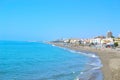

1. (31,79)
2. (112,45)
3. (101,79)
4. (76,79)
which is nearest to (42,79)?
(31,79)

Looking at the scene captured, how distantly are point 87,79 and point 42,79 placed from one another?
375 cm

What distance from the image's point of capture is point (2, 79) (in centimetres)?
2142

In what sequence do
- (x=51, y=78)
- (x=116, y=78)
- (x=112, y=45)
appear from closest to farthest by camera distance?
(x=116, y=78) → (x=51, y=78) → (x=112, y=45)

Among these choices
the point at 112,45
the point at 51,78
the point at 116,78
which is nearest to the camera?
the point at 116,78

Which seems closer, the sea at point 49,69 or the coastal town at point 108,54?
the sea at point 49,69

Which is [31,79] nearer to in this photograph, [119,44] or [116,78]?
[116,78]

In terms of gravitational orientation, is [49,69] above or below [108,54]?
above

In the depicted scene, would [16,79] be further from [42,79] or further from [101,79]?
[101,79]

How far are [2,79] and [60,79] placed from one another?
186 inches

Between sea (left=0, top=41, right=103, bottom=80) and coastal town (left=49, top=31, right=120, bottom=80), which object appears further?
coastal town (left=49, top=31, right=120, bottom=80)

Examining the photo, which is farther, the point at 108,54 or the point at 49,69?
the point at 108,54

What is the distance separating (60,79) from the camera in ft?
72.0

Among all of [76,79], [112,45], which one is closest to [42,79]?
[76,79]

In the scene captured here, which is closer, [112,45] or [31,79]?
[31,79]
